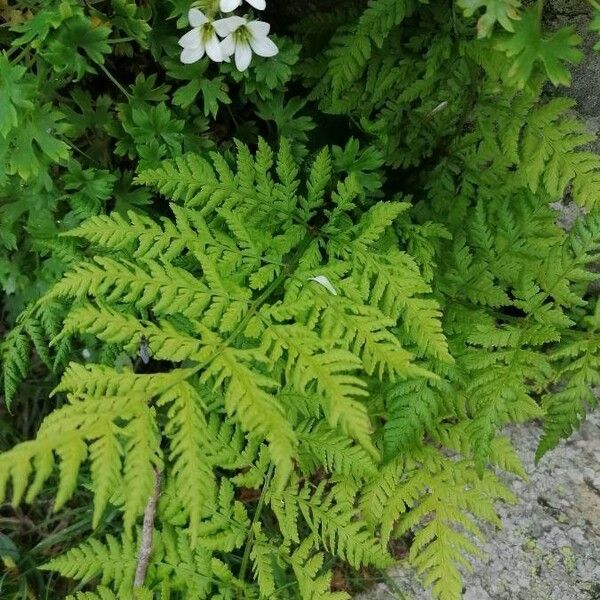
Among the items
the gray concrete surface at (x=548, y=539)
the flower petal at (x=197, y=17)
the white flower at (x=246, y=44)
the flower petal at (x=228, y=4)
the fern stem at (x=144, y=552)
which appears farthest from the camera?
the gray concrete surface at (x=548, y=539)

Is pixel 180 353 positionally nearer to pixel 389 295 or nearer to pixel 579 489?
pixel 389 295

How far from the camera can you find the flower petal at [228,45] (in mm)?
2031

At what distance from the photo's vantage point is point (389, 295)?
1.96 m

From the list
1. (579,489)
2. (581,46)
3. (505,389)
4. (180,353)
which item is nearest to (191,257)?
(180,353)

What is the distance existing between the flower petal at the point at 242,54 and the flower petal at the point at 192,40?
122mm

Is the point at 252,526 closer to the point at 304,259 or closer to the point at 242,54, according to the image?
the point at 304,259

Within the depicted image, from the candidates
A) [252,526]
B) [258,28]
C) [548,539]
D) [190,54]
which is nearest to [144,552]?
[252,526]

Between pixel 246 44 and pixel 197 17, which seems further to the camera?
pixel 246 44

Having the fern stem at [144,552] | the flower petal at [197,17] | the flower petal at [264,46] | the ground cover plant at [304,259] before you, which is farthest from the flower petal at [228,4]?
the fern stem at [144,552]

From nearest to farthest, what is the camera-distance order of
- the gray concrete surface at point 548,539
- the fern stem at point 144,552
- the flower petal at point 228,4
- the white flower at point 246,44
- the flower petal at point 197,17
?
the flower petal at point 228,4 → the flower petal at point 197,17 → the white flower at point 246,44 → the fern stem at point 144,552 → the gray concrete surface at point 548,539

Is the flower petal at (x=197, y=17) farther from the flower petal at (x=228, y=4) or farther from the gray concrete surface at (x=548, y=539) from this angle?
the gray concrete surface at (x=548, y=539)

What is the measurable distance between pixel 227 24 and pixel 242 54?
0.14 metres

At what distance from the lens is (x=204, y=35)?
6.59 feet

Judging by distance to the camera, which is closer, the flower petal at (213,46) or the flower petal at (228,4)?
the flower petal at (228,4)
